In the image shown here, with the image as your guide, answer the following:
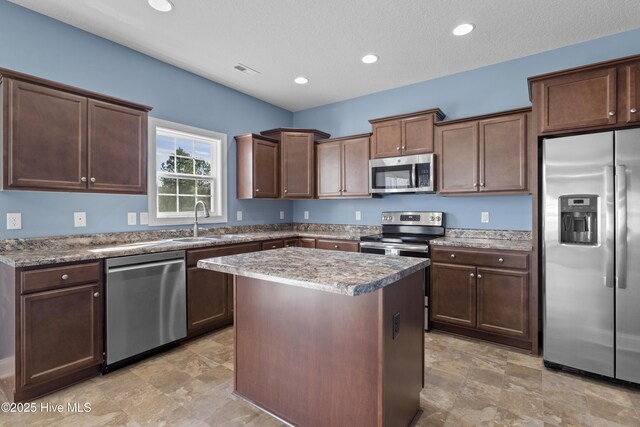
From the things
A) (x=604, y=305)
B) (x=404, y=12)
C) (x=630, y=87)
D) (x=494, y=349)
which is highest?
(x=404, y=12)

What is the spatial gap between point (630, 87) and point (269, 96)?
391cm

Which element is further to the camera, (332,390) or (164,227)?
(164,227)

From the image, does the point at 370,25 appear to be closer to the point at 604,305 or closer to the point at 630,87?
the point at 630,87

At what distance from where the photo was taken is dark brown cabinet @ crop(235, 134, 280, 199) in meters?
4.20

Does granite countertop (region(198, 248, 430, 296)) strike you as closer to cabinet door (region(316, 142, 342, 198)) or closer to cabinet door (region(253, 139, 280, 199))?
cabinet door (region(253, 139, 280, 199))

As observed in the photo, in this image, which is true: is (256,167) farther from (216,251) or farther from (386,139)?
(386,139)

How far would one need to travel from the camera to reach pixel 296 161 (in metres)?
4.57

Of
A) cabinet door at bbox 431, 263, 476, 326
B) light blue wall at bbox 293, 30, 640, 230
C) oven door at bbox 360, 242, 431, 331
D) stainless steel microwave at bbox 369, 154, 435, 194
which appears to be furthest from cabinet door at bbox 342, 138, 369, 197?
cabinet door at bbox 431, 263, 476, 326

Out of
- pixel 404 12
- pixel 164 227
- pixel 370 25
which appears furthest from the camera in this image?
pixel 164 227

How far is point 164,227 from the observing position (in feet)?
11.4

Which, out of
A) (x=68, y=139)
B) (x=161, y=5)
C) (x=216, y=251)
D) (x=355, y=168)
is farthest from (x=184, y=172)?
(x=355, y=168)

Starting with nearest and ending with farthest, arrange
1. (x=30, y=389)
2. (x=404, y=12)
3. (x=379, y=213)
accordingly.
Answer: (x=30, y=389) → (x=404, y=12) → (x=379, y=213)

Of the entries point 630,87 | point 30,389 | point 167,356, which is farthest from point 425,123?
point 30,389

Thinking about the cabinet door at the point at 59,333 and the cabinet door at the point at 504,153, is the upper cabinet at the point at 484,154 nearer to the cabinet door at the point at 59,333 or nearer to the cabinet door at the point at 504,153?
the cabinet door at the point at 504,153
